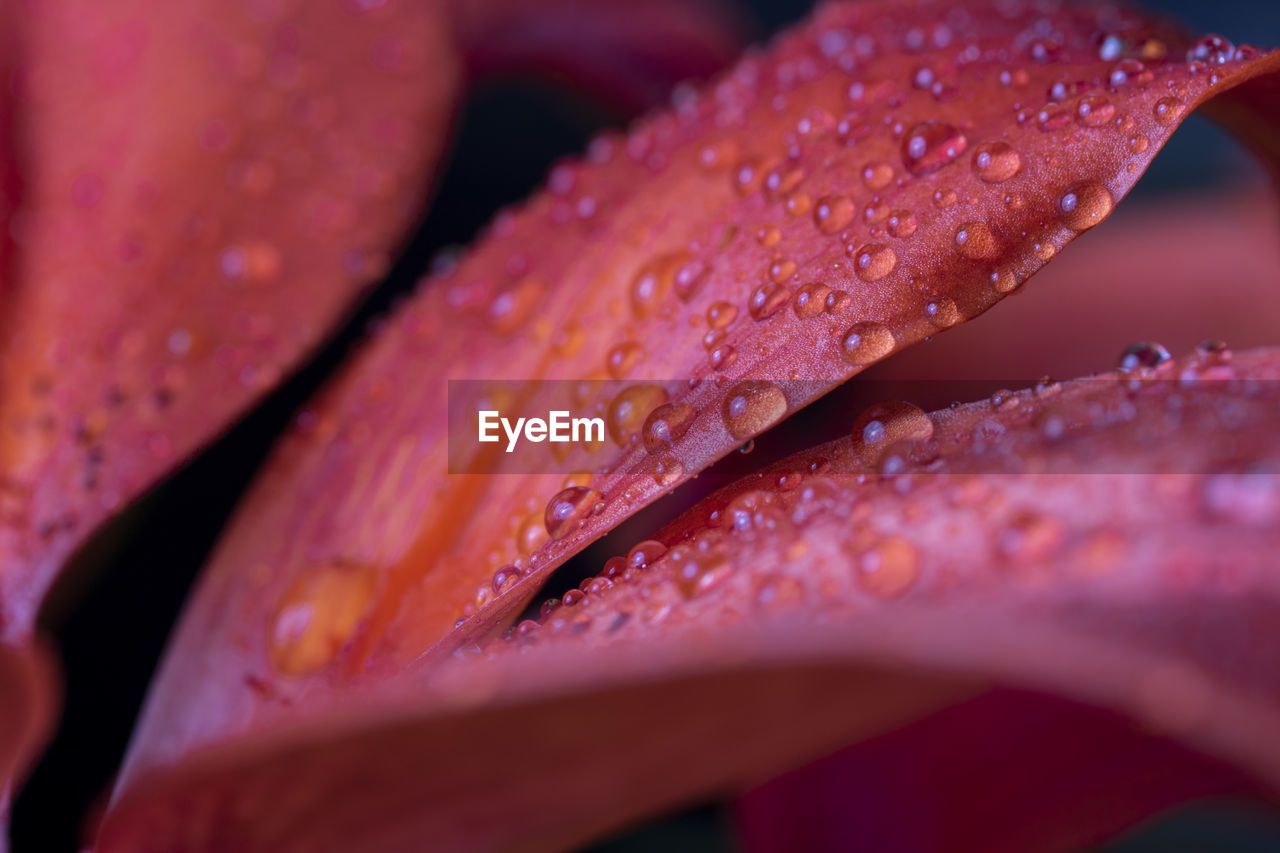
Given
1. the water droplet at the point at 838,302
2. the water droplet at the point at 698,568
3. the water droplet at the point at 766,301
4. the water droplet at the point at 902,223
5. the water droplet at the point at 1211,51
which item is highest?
the water droplet at the point at 1211,51

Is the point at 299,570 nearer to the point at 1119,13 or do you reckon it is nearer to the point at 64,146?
the point at 64,146

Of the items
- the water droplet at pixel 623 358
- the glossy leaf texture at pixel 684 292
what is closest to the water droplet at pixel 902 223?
the glossy leaf texture at pixel 684 292

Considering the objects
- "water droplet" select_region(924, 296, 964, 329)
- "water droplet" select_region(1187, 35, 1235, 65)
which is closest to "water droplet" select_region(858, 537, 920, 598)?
"water droplet" select_region(924, 296, 964, 329)

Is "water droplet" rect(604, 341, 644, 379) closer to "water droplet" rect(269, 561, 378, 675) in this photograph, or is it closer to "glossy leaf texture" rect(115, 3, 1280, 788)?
"glossy leaf texture" rect(115, 3, 1280, 788)

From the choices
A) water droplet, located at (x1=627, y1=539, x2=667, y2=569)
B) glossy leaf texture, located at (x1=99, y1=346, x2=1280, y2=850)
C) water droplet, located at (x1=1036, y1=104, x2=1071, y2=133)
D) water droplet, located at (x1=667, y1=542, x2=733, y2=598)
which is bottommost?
glossy leaf texture, located at (x1=99, y1=346, x2=1280, y2=850)

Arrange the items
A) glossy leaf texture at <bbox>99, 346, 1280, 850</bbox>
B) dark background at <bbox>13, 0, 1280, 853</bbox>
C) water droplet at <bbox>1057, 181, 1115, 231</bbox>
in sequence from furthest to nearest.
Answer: dark background at <bbox>13, 0, 1280, 853</bbox> → water droplet at <bbox>1057, 181, 1115, 231</bbox> → glossy leaf texture at <bbox>99, 346, 1280, 850</bbox>

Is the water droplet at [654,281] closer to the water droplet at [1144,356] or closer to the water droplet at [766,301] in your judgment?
the water droplet at [766,301]

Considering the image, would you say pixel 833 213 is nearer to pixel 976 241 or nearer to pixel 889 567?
pixel 976 241
